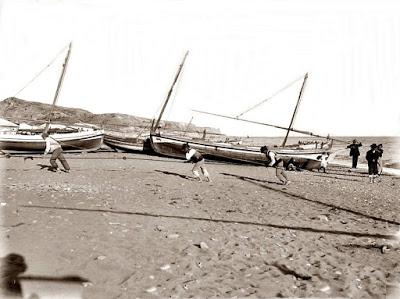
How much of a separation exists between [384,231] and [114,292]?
22.7ft

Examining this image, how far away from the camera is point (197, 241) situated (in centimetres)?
661

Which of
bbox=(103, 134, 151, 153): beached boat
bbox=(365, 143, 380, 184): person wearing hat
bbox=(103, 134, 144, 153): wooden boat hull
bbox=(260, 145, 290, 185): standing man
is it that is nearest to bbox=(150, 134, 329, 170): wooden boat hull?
bbox=(103, 134, 151, 153): beached boat

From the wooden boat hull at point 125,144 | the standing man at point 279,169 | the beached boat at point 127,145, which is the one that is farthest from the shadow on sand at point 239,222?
the wooden boat hull at point 125,144

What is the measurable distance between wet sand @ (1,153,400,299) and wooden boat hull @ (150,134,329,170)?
54.0 feet

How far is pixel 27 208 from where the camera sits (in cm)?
790

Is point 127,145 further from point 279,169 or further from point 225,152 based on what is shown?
point 279,169

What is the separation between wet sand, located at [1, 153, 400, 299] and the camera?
487cm

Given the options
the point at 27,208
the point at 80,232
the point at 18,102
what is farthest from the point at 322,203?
the point at 18,102

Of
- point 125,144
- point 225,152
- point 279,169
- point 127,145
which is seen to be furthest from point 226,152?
point 279,169

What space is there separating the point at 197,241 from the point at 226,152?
2173cm

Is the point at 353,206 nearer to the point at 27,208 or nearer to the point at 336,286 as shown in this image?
the point at 336,286

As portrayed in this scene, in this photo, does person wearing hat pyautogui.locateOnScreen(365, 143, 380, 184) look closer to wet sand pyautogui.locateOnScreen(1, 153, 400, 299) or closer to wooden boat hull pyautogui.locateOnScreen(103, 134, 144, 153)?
wet sand pyautogui.locateOnScreen(1, 153, 400, 299)

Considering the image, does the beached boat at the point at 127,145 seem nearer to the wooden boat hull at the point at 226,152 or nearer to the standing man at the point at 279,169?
the wooden boat hull at the point at 226,152

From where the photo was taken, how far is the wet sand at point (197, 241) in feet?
16.0
